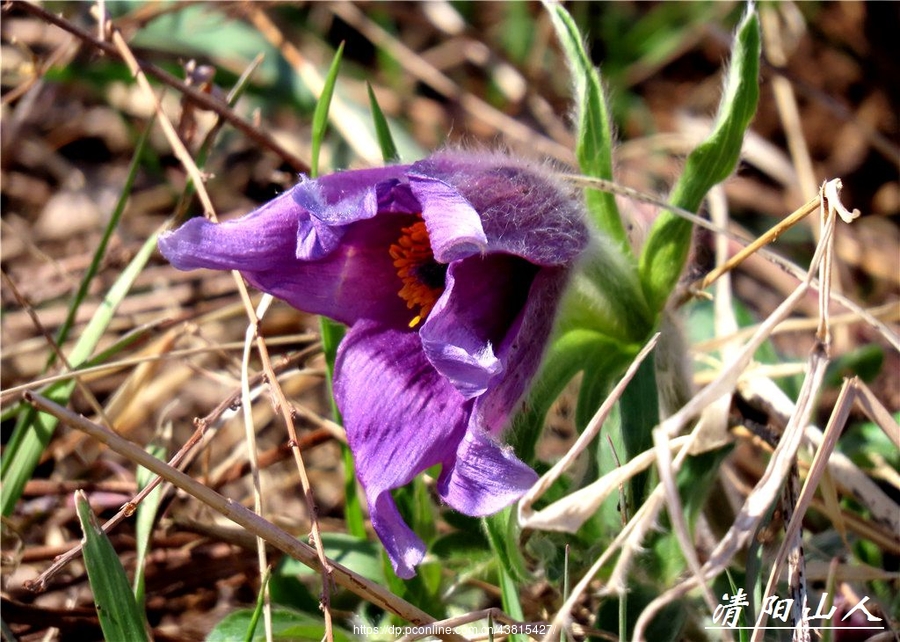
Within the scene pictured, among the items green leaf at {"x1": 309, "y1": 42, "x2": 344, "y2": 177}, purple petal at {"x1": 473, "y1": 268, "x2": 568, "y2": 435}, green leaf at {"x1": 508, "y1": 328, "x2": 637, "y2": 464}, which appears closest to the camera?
purple petal at {"x1": 473, "y1": 268, "x2": 568, "y2": 435}

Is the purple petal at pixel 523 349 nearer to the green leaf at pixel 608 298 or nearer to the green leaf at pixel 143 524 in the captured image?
the green leaf at pixel 608 298

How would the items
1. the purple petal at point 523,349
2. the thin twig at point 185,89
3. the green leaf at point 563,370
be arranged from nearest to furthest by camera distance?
the purple petal at point 523,349 < the green leaf at point 563,370 < the thin twig at point 185,89

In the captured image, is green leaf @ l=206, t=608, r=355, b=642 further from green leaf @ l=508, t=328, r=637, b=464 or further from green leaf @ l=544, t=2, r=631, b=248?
green leaf @ l=544, t=2, r=631, b=248

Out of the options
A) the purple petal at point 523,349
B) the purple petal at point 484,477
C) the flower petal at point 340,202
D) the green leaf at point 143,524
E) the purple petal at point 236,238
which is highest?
the flower petal at point 340,202

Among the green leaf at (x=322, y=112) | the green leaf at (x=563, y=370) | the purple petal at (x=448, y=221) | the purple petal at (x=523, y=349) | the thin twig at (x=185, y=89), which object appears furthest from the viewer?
the thin twig at (x=185, y=89)

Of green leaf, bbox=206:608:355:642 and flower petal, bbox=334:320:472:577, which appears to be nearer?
flower petal, bbox=334:320:472:577

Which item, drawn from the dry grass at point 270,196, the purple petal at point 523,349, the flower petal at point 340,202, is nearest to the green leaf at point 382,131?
the dry grass at point 270,196

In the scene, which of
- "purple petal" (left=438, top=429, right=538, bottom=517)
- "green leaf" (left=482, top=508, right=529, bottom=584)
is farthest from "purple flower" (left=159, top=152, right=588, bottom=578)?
"green leaf" (left=482, top=508, right=529, bottom=584)

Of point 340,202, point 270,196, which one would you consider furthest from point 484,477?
point 270,196
